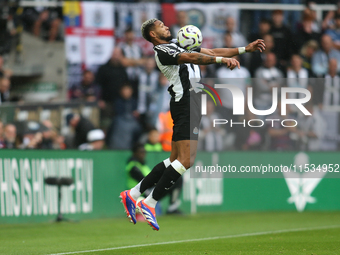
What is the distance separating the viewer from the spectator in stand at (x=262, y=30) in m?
14.5

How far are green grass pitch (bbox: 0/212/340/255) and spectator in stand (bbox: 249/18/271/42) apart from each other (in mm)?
4876

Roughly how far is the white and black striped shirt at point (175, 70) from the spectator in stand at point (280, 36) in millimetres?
7568

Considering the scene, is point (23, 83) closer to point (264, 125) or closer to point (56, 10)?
point (56, 10)

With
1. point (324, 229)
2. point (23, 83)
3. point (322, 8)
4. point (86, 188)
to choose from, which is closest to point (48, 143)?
point (86, 188)

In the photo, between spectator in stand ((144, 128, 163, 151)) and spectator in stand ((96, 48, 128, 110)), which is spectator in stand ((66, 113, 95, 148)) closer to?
spectator in stand ((96, 48, 128, 110))

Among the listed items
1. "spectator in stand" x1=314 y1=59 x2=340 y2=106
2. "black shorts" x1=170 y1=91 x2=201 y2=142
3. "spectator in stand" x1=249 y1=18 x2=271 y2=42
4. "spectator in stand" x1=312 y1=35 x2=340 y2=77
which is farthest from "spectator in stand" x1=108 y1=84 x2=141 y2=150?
"black shorts" x1=170 y1=91 x2=201 y2=142

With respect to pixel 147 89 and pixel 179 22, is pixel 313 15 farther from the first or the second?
pixel 147 89

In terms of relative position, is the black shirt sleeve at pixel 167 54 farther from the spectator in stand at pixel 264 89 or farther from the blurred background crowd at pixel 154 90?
the spectator in stand at pixel 264 89

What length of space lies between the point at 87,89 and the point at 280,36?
17.5ft

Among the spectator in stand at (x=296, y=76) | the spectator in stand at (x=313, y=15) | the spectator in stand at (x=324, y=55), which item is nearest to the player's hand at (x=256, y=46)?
the spectator in stand at (x=296, y=76)

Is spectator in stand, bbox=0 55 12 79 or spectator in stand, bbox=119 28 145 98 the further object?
spectator in stand, bbox=119 28 145 98

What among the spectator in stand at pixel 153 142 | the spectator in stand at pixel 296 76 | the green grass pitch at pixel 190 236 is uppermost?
the spectator in stand at pixel 296 76

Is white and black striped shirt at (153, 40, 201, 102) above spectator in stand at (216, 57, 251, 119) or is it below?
above

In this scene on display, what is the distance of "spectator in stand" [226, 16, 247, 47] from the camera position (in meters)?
14.2
